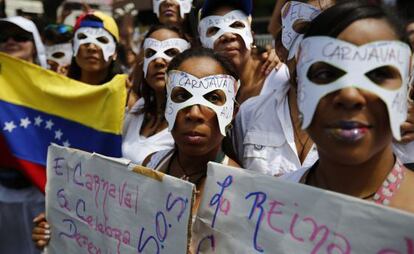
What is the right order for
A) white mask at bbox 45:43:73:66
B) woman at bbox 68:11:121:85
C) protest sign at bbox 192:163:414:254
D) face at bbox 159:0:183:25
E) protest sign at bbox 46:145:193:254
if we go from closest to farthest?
protest sign at bbox 192:163:414:254, protest sign at bbox 46:145:193:254, woman at bbox 68:11:121:85, face at bbox 159:0:183:25, white mask at bbox 45:43:73:66

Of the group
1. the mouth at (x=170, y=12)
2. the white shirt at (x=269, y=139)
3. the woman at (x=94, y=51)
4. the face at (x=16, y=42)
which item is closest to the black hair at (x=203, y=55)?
the white shirt at (x=269, y=139)

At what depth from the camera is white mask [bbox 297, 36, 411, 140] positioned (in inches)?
56.8

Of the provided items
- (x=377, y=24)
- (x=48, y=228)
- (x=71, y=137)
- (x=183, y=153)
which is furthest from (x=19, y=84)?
(x=377, y=24)

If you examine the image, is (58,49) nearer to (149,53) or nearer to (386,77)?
(149,53)

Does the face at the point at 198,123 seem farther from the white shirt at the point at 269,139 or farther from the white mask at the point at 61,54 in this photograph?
the white mask at the point at 61,54

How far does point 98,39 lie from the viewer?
4.31 metres

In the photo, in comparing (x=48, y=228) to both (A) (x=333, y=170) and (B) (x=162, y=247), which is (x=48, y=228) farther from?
(A) (x=333, y=170)

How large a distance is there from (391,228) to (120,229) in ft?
3.62

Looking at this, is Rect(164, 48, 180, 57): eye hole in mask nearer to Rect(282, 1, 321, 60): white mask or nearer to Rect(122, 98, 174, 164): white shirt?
Rect(122, 98, 174, 164): white shirt

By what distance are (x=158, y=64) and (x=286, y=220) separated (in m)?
2.06

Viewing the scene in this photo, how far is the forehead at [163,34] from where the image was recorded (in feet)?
11.5

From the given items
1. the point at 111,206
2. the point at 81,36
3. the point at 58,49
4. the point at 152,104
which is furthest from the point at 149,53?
the point at 58,49

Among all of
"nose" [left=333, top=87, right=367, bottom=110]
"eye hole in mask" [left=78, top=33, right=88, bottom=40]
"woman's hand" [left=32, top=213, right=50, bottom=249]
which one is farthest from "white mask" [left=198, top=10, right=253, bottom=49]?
"nose" [left=333, top=87, right=367, bottom=110]

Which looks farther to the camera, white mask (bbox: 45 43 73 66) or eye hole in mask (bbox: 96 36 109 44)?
white mask (bbox: 45 43 73 66)
